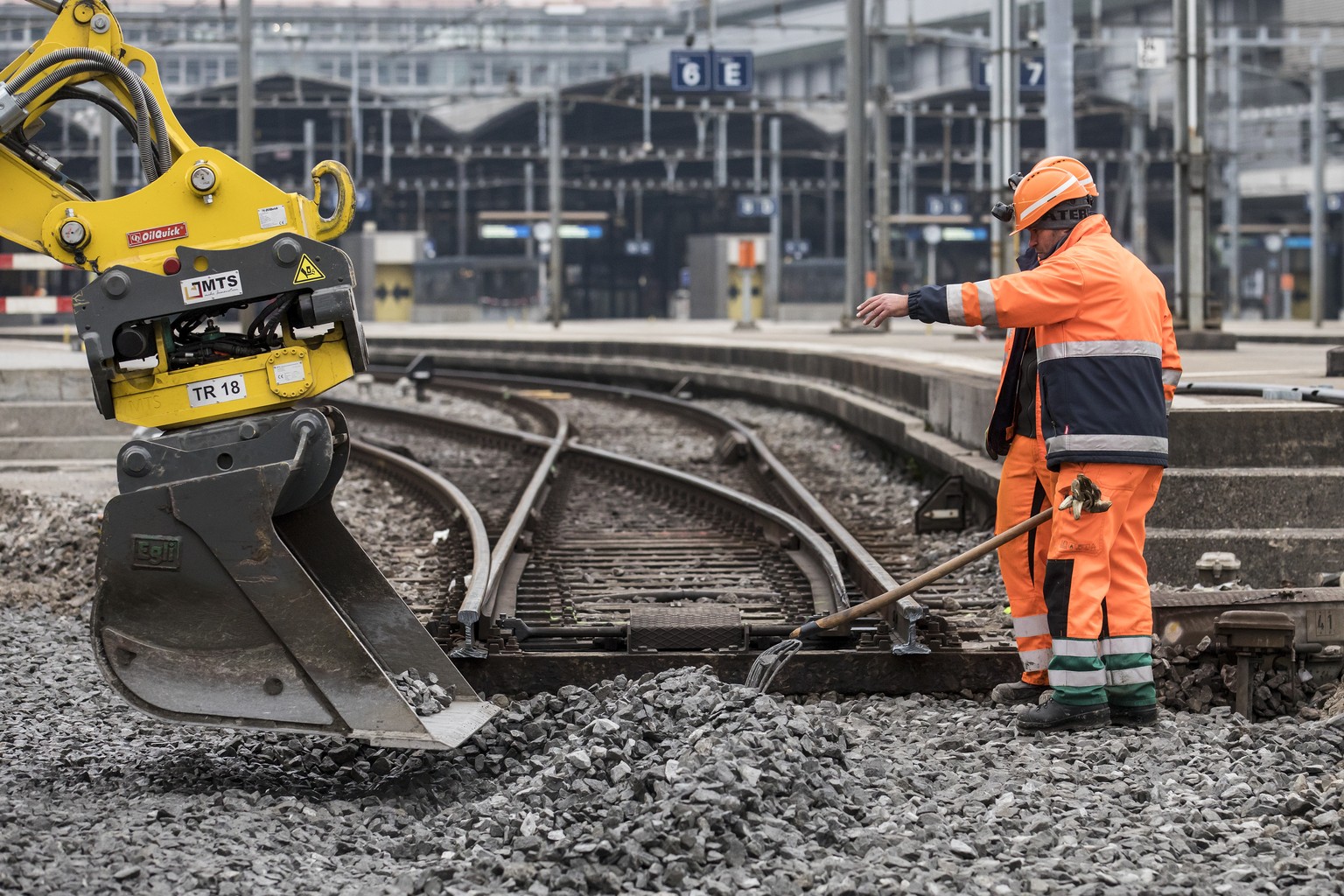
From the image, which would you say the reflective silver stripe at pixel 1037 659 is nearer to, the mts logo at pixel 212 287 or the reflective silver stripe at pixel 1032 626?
the reflective silver stripe at pixel 1032 626

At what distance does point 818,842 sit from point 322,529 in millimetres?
1968

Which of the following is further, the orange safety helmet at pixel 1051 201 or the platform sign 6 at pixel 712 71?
the platform sign 6 at pixel 712 71

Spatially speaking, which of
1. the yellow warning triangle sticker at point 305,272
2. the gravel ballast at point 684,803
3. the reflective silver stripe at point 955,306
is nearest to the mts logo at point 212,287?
the yellow warning triangle sticker at point 305,272

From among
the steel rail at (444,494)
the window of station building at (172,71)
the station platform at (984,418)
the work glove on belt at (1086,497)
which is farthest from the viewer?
the window of station building at (172,71)

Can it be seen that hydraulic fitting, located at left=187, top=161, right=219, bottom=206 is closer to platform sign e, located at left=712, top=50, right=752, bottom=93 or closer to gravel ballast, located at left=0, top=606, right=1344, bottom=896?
gravel ballast, located at left=0, top=606, right=1344, bottom=896

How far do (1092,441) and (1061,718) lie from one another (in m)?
0.89

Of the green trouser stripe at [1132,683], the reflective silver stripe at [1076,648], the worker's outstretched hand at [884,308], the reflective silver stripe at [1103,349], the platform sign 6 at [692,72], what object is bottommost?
the green trouser stripe at [1132,683]

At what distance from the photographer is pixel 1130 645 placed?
5.67 meters

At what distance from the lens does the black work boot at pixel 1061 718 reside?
561 centimetres

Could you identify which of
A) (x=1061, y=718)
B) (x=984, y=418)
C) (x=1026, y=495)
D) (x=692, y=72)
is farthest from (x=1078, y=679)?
(x=692, y=72)

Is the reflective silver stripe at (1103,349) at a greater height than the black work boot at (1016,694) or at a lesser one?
greater

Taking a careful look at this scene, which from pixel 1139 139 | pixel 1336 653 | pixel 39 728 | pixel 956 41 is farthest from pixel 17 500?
pixel 1139 139

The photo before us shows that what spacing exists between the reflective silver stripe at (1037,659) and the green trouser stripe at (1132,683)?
0.31 metres

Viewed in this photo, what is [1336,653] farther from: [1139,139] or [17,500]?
[1139,139]
